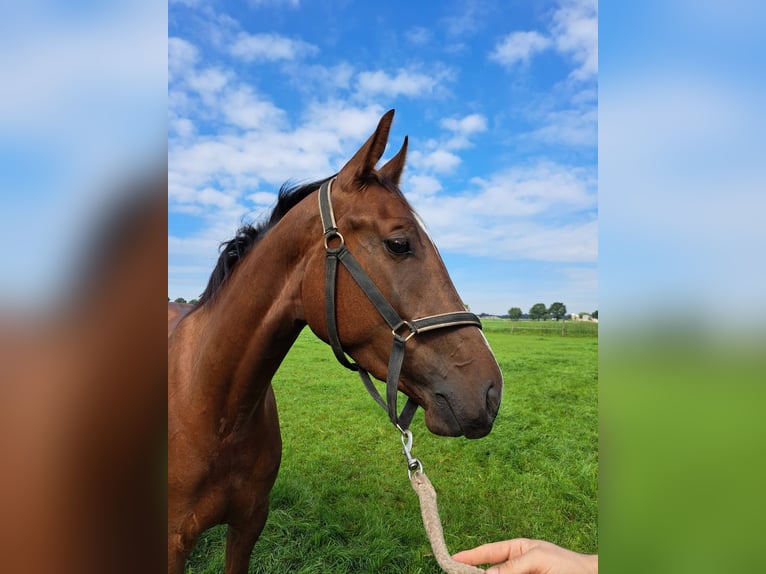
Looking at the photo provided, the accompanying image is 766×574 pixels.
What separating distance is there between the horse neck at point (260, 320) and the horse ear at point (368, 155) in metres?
0.27

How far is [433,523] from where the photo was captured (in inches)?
56.6

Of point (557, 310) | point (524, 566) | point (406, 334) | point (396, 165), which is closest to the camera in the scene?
point (524, 566)

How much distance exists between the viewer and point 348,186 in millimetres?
2271

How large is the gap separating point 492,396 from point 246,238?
170 centimetres

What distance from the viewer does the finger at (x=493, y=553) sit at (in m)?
1.48

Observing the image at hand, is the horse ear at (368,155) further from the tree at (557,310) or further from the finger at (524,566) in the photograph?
the tree at (557,310)

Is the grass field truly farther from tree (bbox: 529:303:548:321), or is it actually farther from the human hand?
tree (bbox: 529:303:548:321)

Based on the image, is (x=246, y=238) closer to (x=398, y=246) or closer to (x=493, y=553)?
(x=398, y=246)

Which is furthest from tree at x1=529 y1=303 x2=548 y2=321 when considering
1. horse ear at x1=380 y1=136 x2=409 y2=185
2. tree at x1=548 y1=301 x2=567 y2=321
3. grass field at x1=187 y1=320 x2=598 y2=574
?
horse ear at x1=380 y1=136 x2=409 y2=185

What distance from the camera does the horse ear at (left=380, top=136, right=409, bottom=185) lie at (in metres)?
2.49

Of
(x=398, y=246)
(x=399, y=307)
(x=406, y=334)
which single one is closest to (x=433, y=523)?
(x=406, y=334)
